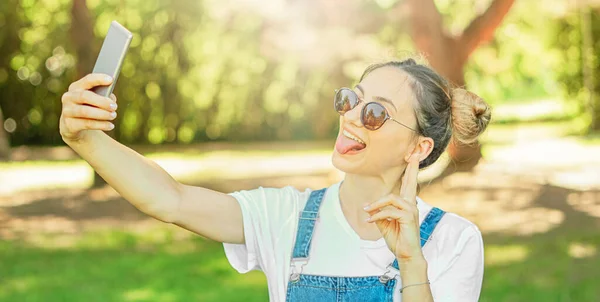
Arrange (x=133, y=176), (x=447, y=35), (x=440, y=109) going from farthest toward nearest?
(x=447, y=35) → (x=440, y=109) → (x=133, y=176)

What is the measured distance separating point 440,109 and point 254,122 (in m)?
20.6

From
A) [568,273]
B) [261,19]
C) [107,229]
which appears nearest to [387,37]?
[261,19]

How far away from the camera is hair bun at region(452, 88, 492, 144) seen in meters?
2.61

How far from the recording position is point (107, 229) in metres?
9.91

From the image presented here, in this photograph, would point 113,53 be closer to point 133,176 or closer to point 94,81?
point 94,81

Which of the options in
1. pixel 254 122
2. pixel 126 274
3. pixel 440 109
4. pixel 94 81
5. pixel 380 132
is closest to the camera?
pixel 94 81

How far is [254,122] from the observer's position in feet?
75.8

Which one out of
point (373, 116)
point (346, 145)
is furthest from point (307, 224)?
point (373, 116)

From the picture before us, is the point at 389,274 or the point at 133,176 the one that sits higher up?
the point at 133,176

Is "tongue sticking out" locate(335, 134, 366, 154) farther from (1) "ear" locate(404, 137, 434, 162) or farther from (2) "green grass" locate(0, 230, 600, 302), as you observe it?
(2) "green grass" locate(0, 230, 600, 302)

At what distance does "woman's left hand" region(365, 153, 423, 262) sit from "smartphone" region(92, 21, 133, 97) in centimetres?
68

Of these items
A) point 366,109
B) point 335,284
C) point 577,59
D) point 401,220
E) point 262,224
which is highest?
point 577,59

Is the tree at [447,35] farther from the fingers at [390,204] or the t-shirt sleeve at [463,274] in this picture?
the fingers at [390,204]

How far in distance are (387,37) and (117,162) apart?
1852 cm
